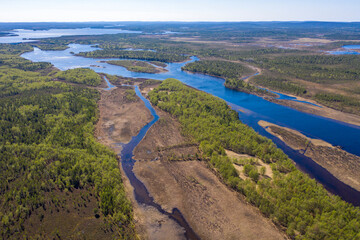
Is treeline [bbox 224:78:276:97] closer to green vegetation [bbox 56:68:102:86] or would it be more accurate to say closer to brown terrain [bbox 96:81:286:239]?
brown terrain [bbox 96:81:286:239]

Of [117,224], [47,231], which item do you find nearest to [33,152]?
[47,231]

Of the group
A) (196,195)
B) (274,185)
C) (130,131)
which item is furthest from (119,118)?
(274,185)

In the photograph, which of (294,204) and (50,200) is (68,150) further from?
(294,204)

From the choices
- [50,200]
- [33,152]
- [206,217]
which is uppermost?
[33,152]

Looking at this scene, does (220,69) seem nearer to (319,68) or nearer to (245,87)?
(245,87)

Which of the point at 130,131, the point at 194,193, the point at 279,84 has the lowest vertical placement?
the point at 194,193

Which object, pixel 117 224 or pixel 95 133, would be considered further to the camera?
pixel 95 133

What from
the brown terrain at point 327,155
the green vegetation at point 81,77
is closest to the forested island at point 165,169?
the brown terrain at point 327,155

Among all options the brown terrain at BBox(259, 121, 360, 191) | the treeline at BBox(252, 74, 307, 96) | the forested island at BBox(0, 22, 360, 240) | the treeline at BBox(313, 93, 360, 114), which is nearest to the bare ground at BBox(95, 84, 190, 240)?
the forested island at BBox(0, 22, 360, 240)
